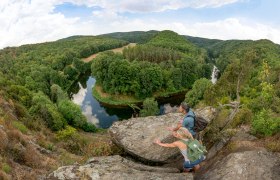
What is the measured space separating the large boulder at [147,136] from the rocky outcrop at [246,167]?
6.65 feet

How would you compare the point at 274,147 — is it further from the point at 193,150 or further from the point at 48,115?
the point at 48,115

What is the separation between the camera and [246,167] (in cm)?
1114

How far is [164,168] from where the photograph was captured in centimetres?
1223

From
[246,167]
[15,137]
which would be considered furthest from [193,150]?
[15,137]

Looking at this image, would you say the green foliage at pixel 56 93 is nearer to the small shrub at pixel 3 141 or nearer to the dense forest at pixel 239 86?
the dense forest at pixel 239 86

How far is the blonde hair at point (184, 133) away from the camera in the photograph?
1149 centimetres

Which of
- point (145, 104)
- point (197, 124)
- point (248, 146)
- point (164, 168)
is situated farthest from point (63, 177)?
point (145, 104)

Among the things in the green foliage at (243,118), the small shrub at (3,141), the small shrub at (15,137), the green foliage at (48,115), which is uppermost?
the green foliage at (243,118)

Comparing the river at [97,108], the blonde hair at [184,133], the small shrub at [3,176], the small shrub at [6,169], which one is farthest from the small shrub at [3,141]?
the river at [97,108]

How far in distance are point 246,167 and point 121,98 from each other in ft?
247

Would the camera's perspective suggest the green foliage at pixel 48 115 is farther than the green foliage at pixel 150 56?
No

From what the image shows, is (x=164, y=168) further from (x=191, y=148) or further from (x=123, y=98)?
(x=123, y=98)

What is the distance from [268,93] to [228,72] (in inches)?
126

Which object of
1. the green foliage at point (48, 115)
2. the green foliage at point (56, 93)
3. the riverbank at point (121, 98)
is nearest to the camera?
the green foliage at point (48, 115)
